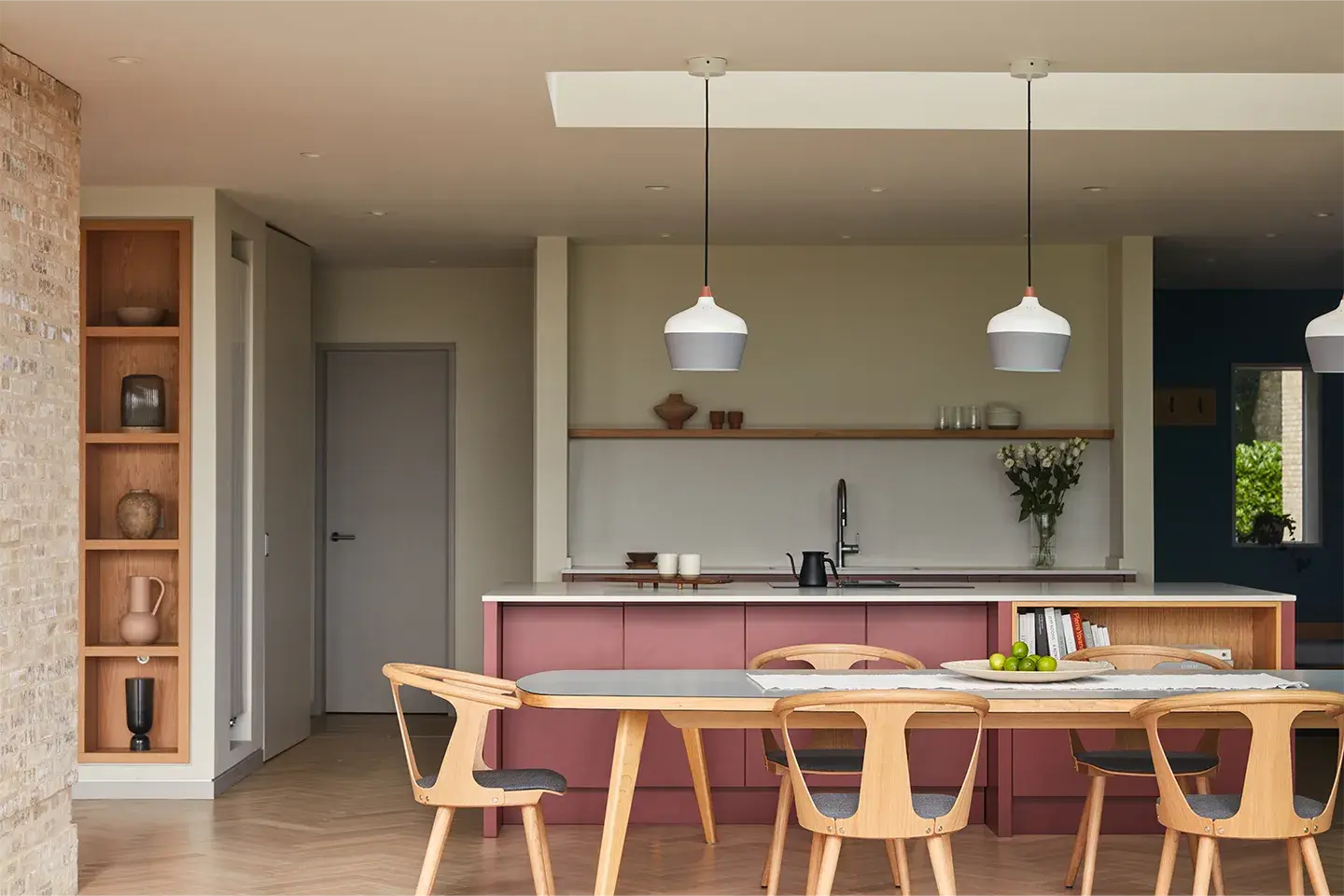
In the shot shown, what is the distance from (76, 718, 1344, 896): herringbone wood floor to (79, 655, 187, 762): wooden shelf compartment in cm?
35

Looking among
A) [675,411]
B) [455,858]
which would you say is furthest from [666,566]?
[675,411]

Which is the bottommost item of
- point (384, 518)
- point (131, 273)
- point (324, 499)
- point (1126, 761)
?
point (1126, 761)

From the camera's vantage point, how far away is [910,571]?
23.6ft

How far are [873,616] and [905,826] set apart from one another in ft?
6.28

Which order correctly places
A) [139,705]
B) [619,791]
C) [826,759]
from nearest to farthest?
[619,791]
[826,759]
[139,705]

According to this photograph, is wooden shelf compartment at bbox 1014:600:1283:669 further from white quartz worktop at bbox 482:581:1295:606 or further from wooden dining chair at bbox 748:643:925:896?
wooden dining chair at bbox 748:643:925:896

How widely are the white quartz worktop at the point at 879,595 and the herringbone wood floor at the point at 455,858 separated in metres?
0.87

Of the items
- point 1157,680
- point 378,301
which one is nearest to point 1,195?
point 1157,680

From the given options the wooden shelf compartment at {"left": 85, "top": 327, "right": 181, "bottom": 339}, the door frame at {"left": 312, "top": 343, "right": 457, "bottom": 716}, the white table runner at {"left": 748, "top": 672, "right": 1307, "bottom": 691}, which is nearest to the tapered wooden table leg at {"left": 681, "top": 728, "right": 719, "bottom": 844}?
the white table runner at {"left": 748, "top": 672, "right": 1307, "bottom": 691}

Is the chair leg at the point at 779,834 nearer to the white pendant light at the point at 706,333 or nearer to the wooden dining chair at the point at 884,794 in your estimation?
the wooden dining chair at the point at 884,794

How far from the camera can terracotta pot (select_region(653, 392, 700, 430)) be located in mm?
7430

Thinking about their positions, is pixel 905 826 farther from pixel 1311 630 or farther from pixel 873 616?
pixel 1311 630

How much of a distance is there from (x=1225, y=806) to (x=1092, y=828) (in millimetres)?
821

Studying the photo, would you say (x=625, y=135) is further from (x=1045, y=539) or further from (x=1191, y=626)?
(x=1045, y=539)
